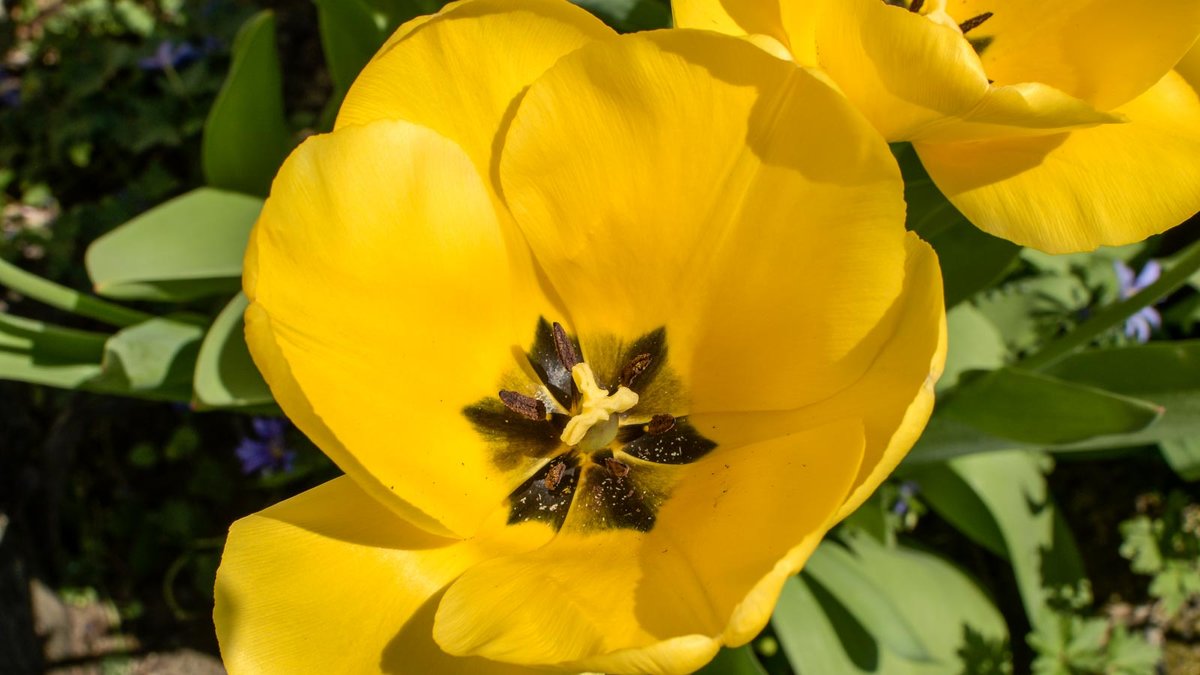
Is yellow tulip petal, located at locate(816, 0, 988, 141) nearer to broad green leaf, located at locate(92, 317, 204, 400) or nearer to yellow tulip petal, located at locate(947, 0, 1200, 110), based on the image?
yellow tulip petal, located at locate(947, 0, 1200, 110)

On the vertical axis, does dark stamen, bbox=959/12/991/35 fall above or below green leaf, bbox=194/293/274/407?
above

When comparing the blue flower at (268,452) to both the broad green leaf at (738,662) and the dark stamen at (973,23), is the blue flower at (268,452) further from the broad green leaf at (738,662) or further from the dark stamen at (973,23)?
the dark stamen at (973,23)

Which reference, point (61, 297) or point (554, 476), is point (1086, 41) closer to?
point (554, 476)

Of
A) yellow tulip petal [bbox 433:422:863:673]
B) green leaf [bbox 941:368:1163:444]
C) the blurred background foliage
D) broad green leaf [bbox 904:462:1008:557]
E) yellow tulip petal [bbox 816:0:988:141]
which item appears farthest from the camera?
broad green leaf [bbox 904:462:1008:557]

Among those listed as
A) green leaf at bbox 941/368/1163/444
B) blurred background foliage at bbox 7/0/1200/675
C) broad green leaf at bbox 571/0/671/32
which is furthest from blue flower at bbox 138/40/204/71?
green leaf at bbox 941/368/1163/444

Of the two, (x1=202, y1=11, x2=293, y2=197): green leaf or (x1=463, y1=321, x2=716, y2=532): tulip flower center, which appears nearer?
(x1=463, y1=321, x2=716, y2=532): tulip flower center

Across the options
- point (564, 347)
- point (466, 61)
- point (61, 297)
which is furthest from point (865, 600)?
point (61, 297)

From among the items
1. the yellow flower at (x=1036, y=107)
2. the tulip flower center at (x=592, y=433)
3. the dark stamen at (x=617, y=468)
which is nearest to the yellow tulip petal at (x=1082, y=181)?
the yellow flower at (x=1036, y=107)
